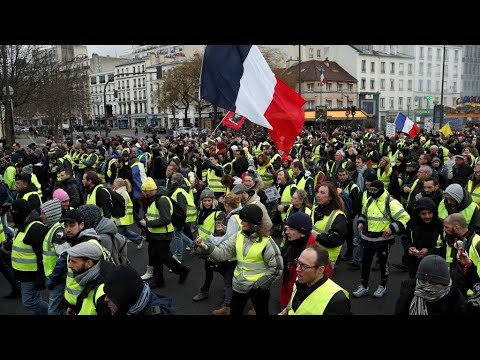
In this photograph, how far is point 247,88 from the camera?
21.6ft

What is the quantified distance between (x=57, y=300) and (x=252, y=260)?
6.76 ft

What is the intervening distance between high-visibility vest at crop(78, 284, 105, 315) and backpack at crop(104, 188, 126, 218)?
12.4ft

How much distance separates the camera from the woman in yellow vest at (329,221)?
5.21 metres

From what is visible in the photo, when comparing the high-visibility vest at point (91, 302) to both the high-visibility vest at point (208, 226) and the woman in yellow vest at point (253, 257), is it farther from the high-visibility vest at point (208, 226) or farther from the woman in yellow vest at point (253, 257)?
the high-visibility vest at point (208, 226)

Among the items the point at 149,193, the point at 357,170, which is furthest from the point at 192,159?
the point at 149,193

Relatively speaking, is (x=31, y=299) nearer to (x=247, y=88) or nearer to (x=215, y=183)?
(x=247, y=88)

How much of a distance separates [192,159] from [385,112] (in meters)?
55.3

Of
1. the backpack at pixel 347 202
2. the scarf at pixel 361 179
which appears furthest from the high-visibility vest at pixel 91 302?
the scarf at pixel 361 179

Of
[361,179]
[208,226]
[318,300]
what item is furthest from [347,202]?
[318,300]

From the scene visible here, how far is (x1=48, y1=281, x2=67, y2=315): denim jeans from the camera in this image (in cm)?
449

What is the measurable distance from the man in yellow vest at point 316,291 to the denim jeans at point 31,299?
3.42 m

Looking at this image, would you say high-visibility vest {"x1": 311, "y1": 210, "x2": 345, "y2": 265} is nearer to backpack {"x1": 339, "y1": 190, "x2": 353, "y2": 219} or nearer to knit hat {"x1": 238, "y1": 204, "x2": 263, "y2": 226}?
knit hat {"x1": 238, "y1": 204, "x2": 263, "y2": 226}

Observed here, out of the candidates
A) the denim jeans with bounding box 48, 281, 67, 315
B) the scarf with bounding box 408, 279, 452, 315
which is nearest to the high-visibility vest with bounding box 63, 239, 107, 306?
the denim jeans with bounding box 48, 281, 67, 315
